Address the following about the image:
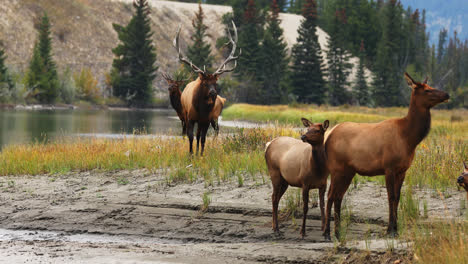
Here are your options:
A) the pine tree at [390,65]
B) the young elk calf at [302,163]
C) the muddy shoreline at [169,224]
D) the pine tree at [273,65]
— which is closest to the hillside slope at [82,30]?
the pine tree at [390,65]

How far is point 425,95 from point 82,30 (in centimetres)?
9756

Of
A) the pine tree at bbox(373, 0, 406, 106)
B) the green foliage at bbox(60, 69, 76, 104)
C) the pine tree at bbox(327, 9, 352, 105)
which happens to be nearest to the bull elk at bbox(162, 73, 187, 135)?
the green foliage at bbox(60, 69, 76, 104)

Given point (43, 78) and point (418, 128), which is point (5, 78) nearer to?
point (43, 78)

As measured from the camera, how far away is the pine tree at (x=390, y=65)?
79.4 meters

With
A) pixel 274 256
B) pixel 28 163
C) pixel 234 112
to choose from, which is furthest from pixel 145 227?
pixel 234 112

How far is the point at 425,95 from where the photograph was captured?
298 inches

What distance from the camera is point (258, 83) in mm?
76312

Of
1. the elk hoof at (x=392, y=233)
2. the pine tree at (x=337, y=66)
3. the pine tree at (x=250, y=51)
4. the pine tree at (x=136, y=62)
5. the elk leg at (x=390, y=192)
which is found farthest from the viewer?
the pine tree at (x=337, y=66)

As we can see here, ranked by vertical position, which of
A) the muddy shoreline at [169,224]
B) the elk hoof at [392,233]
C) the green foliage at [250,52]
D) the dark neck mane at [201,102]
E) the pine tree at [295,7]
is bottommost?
the muddy shoreline at [169,224]

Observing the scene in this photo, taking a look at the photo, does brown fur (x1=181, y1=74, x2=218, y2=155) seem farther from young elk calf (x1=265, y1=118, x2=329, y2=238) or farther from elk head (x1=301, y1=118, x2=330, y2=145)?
elk head (x1=301, y1=118, x2=330, y2=145)

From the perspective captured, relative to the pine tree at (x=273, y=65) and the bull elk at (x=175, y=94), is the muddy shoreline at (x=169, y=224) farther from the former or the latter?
the pine tree at (x=273, y=65)

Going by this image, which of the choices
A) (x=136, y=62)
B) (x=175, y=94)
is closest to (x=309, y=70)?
(x=136, y=62)

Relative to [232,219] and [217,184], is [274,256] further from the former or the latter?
[217,184]

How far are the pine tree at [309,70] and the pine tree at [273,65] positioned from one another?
2.46m
